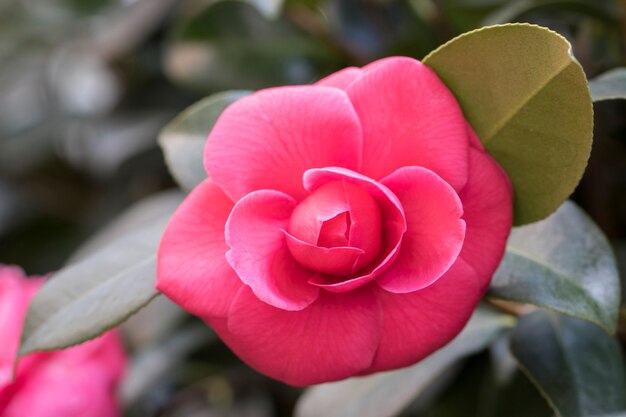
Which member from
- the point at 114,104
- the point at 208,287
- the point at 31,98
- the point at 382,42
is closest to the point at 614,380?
the point at 208,287

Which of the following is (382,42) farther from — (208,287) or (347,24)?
(208,287)

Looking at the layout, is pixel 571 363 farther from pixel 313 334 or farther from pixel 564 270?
pixel 313 334

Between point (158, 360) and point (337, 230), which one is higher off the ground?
point (337, 230)

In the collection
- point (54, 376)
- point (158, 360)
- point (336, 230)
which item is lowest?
point (158, 360)

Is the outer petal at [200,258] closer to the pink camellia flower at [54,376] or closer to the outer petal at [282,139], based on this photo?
the outer petal at [282,139]

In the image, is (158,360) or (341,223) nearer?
(341,223)

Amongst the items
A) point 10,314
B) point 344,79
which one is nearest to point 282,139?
point 344,79

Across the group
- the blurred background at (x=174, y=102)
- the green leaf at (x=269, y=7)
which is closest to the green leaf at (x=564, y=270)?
the blurred background at (x=174, y=102)
